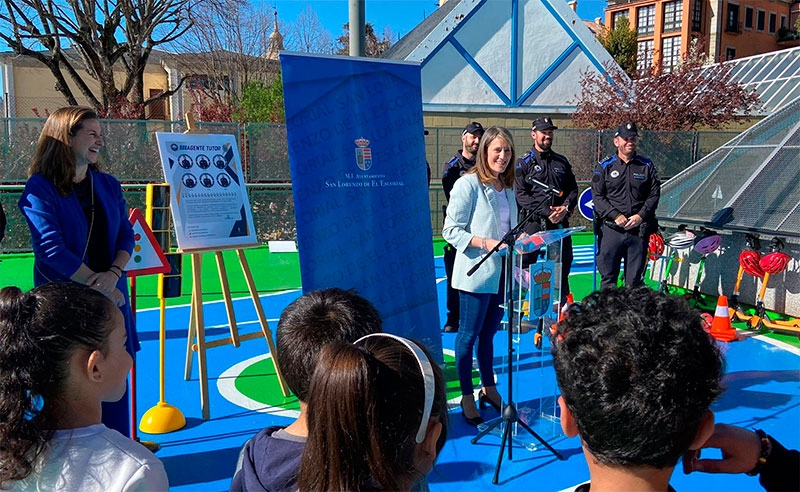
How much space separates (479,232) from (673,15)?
54.8 m

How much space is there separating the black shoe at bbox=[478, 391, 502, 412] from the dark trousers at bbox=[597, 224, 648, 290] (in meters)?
2.41

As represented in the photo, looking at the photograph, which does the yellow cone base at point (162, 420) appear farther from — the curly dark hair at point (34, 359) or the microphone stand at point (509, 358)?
the curly dark hair at point (34, 359)

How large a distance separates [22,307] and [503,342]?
5.17m

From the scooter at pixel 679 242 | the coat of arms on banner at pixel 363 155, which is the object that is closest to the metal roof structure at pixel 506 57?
the scooter at pixel 679 242

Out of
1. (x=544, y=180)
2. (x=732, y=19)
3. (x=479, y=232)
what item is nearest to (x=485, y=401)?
(x=479, y=232)

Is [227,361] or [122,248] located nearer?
[122,248]

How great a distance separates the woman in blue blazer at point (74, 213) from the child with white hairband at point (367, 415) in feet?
7.69

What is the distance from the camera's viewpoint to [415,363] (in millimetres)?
1444

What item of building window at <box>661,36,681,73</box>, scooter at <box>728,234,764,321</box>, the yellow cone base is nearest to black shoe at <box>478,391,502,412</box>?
the yellow cone base

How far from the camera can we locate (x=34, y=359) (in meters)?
1.62

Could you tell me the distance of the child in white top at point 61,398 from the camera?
1544 millimetres

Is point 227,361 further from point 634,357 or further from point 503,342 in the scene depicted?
point 634,357

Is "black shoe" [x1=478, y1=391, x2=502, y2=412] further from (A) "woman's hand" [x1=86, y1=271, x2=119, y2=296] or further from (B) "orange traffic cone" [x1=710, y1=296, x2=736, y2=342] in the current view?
(B) "orange traffic cone" [x1=710, y1=296, x2=736, y2=342]

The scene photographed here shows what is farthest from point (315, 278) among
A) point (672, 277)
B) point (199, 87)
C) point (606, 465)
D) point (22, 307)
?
point (199, 87)
